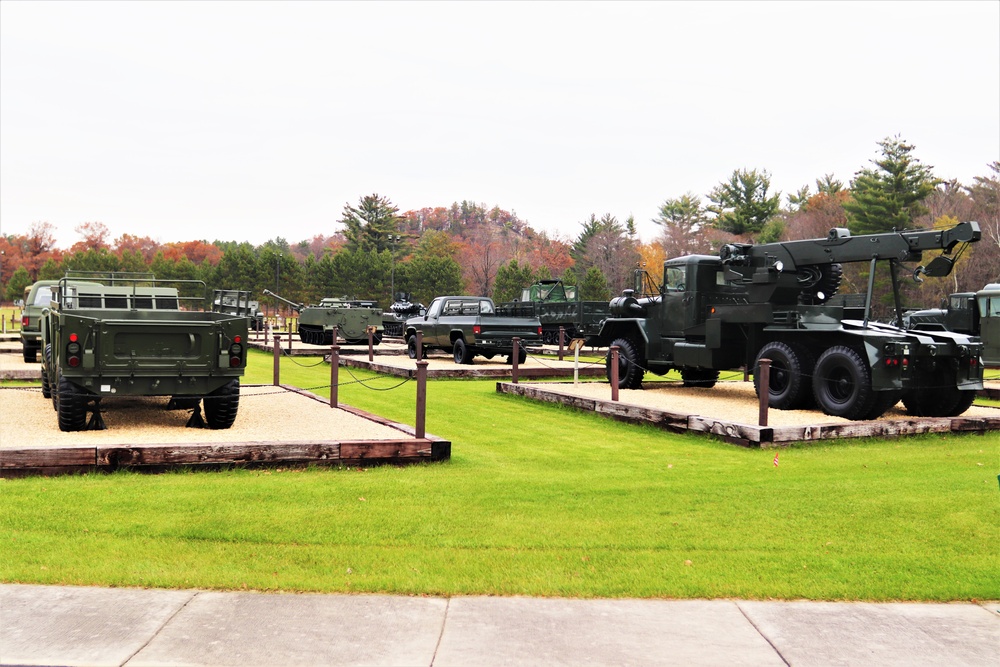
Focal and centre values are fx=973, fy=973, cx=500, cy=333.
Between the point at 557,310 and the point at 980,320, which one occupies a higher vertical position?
the point at 557,310

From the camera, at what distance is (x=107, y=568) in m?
5.57

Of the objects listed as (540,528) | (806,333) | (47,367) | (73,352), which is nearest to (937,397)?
(806,333)

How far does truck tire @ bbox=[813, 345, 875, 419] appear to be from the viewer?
12656 millimetres

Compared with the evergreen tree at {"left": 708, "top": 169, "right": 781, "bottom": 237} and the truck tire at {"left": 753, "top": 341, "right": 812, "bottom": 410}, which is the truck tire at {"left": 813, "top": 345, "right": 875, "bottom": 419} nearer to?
the truck tire at {"left": 753, "top": 341, "right": 812, "bottom": 410}

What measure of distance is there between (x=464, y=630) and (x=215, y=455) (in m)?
4.86

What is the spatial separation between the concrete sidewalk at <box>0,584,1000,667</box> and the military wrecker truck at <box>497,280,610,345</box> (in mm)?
27836

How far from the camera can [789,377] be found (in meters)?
14.0

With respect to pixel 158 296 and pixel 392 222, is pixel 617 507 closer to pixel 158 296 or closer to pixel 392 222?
pixel 158 296

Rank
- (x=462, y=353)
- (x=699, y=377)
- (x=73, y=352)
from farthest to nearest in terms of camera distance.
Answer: (x=462, y=353) < (x=699, y=377) < (x=73, y=352)

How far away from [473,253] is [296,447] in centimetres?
9185

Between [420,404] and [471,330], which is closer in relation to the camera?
[420,404]

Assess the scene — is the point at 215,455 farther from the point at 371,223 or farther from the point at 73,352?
the point at 371,223

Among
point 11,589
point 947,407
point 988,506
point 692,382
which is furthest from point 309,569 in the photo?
point 692,382

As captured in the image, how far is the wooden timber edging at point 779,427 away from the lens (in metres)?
11.2
